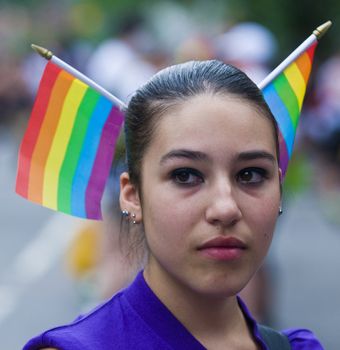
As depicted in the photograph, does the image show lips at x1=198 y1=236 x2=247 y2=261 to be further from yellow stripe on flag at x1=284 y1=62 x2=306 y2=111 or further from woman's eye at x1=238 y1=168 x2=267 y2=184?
yellow stripe on flag at x1=284 y1=62 x2=306 y2=111

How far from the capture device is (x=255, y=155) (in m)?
3.00

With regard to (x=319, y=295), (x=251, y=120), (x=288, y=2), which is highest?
(x=288, y=2)

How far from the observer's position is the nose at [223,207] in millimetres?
2873

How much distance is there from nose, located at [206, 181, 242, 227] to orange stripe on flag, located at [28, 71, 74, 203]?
2.08 ft

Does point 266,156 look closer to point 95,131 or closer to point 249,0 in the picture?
point 95,131

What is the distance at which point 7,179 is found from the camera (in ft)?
67.2

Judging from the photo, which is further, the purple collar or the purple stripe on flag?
the purple stripe on flag

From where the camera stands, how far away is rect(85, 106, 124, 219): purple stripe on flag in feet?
11.2

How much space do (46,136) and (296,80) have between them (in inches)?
28.0

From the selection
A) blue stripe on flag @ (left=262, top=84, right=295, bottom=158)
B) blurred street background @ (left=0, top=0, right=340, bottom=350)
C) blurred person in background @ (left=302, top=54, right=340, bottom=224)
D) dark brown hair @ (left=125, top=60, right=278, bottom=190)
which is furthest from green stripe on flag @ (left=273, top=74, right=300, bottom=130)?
blurred person in background @ (left=302, top=54, right=340, bottom=224)

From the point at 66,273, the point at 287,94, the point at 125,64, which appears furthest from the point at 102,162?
the point at 66,273

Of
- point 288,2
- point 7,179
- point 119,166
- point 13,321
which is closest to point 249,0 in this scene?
point 288,2

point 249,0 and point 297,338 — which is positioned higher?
point 249,0

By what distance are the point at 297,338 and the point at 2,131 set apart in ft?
82.4
